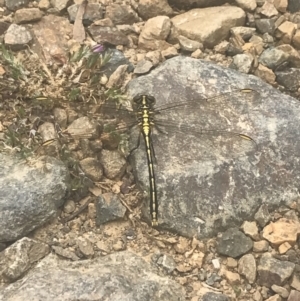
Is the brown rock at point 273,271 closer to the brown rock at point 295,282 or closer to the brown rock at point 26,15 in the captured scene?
the brown rock at point 295,282

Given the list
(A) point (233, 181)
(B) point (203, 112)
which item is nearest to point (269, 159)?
(A) point (233, 181)

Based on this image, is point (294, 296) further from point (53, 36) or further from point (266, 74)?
point (53, 36)

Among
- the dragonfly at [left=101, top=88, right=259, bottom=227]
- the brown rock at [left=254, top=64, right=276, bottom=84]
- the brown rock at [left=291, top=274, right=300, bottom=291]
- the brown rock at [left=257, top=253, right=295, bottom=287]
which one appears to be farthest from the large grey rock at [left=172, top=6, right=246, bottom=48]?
the brown rock at [left=291, top=274, right=300, bottom=291]

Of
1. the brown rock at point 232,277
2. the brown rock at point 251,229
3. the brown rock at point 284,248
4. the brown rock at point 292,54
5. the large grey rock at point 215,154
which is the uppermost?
the brown rock at point 292,54

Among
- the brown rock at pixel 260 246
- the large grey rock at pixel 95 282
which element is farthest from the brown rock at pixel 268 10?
the large grey rock at pixel 95 282

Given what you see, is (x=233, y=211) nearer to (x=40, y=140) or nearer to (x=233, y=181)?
(x=233, y=181)

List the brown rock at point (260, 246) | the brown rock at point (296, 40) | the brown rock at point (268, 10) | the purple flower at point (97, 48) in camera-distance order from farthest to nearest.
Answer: the brown rock at point (268, 10) → the brown rock at point (296, 40) → the purple flower at point (97, 48) → the brown rock at point (260, 246)

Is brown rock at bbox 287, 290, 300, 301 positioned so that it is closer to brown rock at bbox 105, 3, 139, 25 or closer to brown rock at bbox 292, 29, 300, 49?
brown rock at bbox 292, 29, 300, 49

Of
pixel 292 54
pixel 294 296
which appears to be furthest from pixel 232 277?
pixel 292 54
